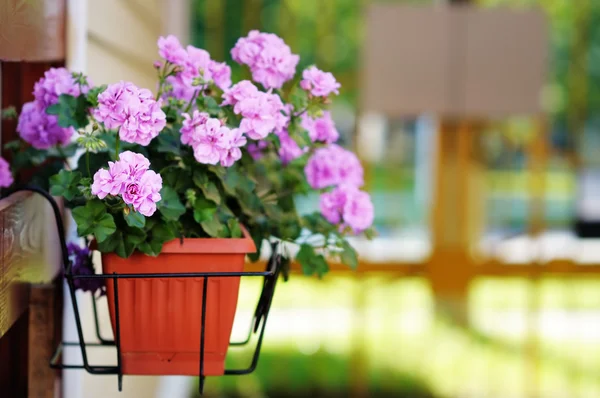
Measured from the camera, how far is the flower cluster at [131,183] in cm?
74

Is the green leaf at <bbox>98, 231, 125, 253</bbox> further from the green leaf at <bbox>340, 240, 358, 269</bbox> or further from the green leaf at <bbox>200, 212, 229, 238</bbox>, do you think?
the green leaf at <bbox>340, 240, 358, 269</bbox>

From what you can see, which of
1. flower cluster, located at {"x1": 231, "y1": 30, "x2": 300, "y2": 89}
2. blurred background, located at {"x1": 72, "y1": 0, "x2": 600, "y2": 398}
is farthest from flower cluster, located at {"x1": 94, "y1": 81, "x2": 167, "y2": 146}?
blurred background, located at {"x1": 72, "y1": 0, "x2": 600, "y2": 398}

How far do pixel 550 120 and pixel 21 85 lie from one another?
275 cm

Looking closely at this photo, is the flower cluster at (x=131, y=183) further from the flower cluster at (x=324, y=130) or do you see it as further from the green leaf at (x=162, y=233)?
the flower cluster at (x=324, y=130)

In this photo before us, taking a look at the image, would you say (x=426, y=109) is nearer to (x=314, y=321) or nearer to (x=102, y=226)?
(x=314, y=321)

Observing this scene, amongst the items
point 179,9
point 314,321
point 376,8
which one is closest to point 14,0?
point 376,8

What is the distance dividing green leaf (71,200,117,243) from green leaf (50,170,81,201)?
41 millimetres

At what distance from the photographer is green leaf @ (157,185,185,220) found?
847mm

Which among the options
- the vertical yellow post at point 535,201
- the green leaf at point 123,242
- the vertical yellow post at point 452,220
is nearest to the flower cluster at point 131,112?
the green leaf at point 123,242

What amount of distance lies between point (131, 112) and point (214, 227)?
0.65ft

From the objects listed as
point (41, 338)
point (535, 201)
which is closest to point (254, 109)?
point (41, 338)

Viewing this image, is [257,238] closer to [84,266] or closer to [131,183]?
[84,266]

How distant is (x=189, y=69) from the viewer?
36.7 inches

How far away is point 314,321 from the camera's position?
335 centimetres
